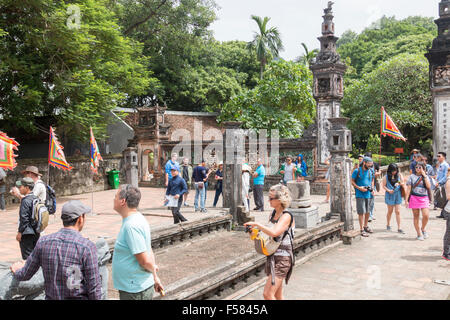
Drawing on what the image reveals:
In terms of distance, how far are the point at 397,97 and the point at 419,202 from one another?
19.8 meters

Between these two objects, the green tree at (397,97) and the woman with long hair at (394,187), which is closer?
the woman with long hair at (394,187)

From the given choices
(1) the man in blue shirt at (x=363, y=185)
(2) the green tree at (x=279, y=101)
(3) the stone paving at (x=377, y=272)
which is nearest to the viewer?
(3) the stone paving at (x=377, y=272)

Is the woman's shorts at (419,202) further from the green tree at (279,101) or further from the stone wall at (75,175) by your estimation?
the green tree at (279,101)

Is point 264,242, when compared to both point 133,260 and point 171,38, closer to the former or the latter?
point 133,260

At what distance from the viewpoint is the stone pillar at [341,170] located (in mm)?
9281

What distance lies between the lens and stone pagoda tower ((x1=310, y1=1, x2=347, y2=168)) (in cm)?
1731

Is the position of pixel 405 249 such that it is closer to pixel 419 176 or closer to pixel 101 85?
pixel 419 176

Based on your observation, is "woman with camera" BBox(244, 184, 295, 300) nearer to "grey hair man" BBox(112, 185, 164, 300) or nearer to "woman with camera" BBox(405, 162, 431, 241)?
"grey hair man" BBox(112, 185, 164, 300)

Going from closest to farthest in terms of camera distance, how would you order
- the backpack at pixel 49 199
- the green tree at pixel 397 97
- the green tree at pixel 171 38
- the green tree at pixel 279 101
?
the backpack at pixel 49 199, the green tree at pixel 279 101, the green tree at pixel 397 97, the green tree at pixel 171 38

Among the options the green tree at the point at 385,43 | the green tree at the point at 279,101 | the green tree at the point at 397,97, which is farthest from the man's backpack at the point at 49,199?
the green tree at the point at 385,43

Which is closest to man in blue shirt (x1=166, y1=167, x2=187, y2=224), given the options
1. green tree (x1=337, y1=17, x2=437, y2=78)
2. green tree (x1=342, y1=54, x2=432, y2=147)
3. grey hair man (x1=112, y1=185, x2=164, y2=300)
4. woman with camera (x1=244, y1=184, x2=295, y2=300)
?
woman with camera (x1=244, y1=184, x2=295, y2=300)

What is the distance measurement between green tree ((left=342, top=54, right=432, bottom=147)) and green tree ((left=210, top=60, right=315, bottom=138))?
4568 mm

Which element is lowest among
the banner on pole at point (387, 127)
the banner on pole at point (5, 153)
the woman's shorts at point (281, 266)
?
the woman's shorts at point (281, 266)

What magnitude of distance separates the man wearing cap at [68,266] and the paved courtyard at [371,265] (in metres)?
3.31
